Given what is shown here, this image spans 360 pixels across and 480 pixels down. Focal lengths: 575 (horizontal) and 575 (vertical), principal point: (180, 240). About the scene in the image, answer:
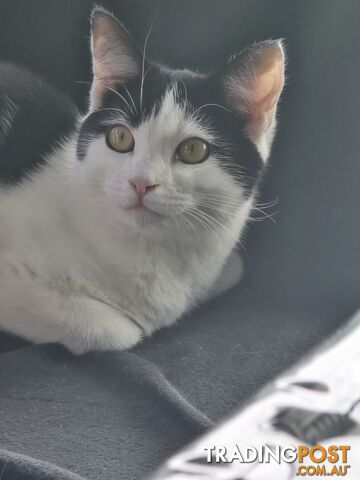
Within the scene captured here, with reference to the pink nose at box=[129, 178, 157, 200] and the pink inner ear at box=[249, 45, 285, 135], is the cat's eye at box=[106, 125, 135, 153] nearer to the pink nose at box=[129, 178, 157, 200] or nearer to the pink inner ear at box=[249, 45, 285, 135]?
the pink nose at box=[129, 178, 157, 200]

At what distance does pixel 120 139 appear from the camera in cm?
87

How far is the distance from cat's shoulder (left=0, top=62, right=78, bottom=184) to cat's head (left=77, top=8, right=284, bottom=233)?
8 cm

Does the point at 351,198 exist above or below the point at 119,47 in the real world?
below

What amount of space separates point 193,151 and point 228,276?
11.6 inches

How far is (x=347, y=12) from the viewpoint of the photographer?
40.3 inches

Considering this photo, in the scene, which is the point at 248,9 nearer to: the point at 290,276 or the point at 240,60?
the point at 240,60

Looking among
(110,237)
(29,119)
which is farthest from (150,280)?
(29,119)

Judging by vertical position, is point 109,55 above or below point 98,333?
above

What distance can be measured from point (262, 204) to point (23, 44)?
0.50 metres

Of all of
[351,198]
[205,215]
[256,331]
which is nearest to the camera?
[205,215]

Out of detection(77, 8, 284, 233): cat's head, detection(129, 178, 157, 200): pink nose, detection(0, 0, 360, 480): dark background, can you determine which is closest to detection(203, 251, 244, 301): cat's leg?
detection(0, 0, 360, 480): dark background

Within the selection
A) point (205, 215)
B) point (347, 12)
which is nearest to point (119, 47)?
point (205, 215)

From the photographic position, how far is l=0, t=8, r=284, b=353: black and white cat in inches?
33.4

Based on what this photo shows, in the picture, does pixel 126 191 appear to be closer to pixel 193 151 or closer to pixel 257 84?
pixel 193 151
